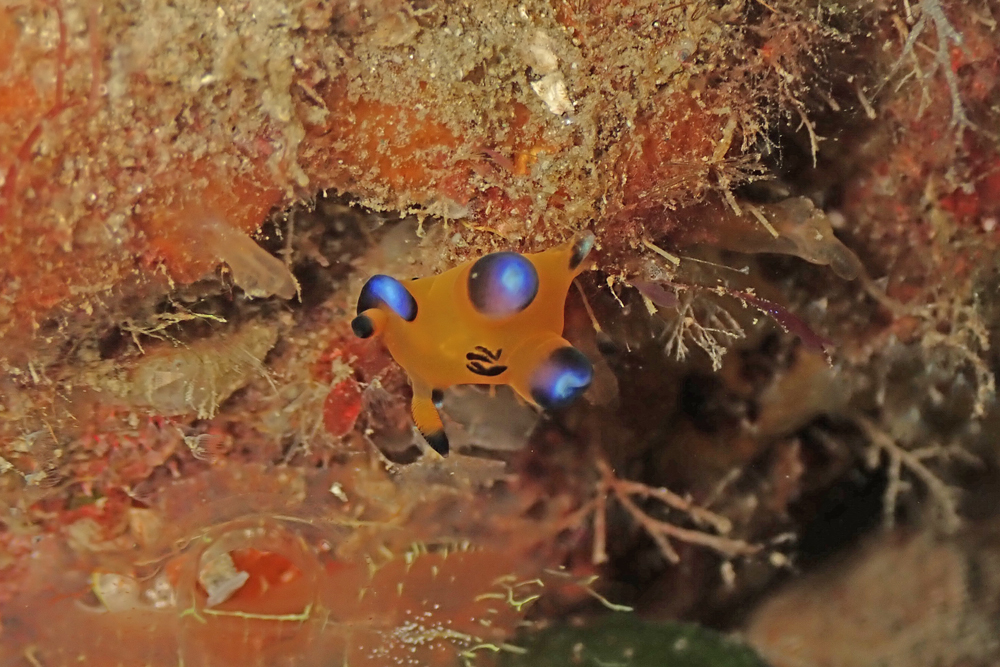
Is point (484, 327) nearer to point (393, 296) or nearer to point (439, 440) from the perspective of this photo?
point (393, 296)

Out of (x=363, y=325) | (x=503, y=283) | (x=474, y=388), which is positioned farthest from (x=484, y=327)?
(x=474, y=388)

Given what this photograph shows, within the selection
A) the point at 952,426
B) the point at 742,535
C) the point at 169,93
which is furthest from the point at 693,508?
the point at 169,93

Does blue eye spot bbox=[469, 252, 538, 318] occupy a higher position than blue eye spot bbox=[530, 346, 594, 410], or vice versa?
blue eye spot bbox=[469, 252, 538, 318]

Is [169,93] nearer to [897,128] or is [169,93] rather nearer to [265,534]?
[265,534]

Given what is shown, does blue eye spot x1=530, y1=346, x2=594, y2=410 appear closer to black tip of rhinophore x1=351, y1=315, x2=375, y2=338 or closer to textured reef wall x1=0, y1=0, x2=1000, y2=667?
black tip of rhinophore x1=351, y1=315, x2=375, y2=338

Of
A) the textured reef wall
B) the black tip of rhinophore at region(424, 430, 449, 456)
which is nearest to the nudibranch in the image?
the black tip of rhinophore at region(424, 430, 449, 456)

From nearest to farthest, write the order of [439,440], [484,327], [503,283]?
1. [503,283]
2. [484,327]
3. [439,440]

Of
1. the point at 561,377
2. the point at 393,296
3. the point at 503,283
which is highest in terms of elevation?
the point at 393,296

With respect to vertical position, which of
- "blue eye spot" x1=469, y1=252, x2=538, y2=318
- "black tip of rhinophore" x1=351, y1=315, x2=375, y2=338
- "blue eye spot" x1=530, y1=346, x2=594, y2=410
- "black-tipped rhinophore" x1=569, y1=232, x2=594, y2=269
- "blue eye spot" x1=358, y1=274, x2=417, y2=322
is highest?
"black-tipped rhinophore" x1=569, y1=232, x2=594, y2=269
